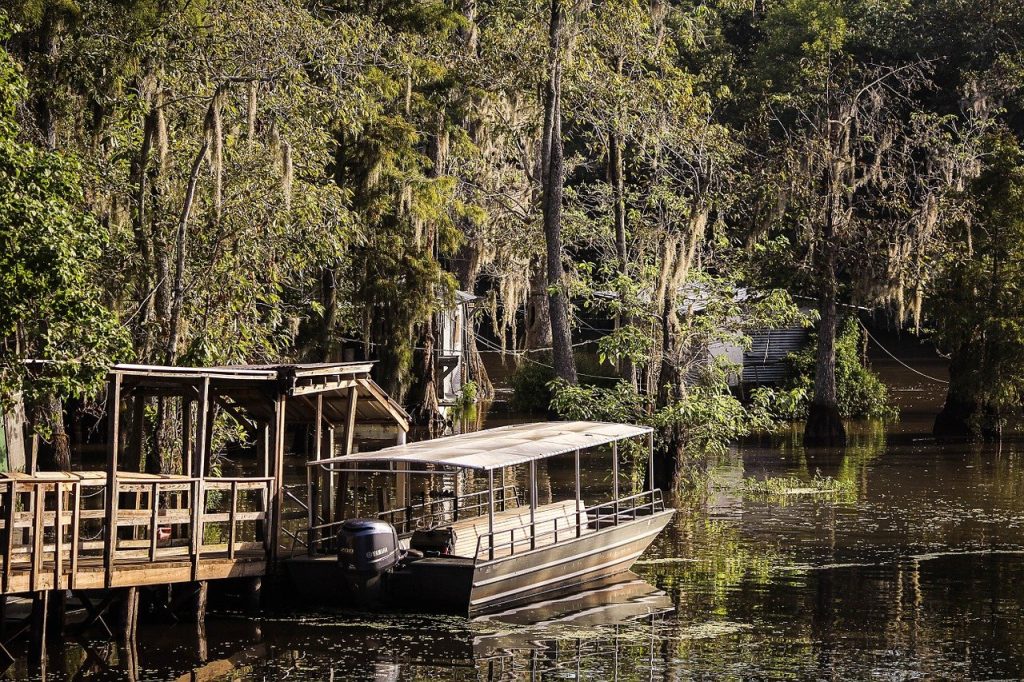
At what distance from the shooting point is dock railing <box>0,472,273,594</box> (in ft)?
58.3

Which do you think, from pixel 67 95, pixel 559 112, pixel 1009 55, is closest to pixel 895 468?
pixel 559 112

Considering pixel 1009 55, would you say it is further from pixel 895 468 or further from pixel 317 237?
pixel 317 237

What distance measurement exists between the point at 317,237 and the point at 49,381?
34.1 ft

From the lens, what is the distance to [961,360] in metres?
42.6

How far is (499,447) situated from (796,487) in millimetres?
13795

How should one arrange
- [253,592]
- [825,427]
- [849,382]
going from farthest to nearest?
[849,382] → [825,427] → [253,592]

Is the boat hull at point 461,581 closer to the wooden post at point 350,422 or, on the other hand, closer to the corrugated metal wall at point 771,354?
the wooden post at point 350,422

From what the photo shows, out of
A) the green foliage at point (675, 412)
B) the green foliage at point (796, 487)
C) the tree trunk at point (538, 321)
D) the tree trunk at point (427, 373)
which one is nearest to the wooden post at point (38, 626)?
the green foliage at point (675, 412)

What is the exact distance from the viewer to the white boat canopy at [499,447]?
68.0 ft

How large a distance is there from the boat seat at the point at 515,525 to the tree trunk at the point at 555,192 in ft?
48.5

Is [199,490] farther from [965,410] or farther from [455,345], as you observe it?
[455,345]

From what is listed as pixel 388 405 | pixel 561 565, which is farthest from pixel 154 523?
pixel 561 565

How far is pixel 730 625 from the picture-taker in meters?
20.3

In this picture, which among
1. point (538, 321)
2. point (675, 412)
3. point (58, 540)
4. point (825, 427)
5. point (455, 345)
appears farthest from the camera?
point (538, 321)
